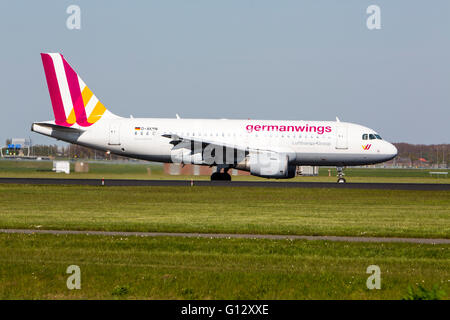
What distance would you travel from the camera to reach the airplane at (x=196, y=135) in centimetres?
5009

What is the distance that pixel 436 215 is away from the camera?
27.5 meters

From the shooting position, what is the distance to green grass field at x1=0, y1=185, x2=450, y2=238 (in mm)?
22078

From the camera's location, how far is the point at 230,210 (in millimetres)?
28781

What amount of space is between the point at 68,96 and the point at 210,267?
127 ft

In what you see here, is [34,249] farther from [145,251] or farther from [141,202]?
[141,202]

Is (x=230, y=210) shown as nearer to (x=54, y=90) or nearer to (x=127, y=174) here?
(x=54, y=90)

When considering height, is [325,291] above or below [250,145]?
below

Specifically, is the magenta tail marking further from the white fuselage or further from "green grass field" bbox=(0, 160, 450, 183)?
"green grass field" bbox=(0, 160, 450, 183)

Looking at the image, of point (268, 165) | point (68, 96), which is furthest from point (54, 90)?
point (268, 165)

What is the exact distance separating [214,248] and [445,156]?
182860 mm

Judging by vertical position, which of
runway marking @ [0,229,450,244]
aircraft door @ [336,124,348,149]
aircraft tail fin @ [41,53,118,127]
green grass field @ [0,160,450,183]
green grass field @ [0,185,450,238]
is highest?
aircraft tail fin @ [41,53,118,127]

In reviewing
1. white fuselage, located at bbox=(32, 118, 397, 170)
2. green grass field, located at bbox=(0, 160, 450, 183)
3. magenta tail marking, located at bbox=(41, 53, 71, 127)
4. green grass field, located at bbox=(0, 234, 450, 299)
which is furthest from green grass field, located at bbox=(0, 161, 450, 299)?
green grass field, located at bbox=(0, 160, 450, 183)

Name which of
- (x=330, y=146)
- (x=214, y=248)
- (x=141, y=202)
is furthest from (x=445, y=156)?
(x=214, y=248)

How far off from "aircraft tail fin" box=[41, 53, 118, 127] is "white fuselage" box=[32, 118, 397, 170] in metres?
0.86
